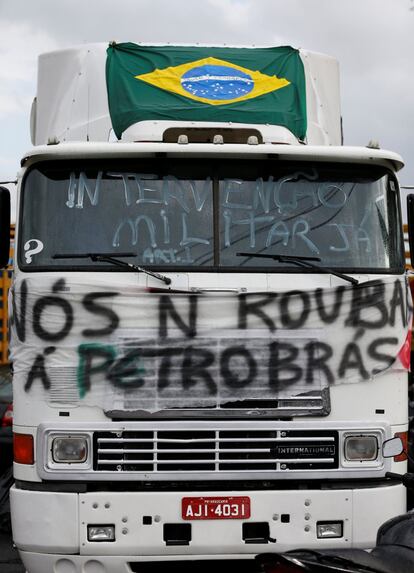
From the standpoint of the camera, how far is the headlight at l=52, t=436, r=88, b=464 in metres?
5.91

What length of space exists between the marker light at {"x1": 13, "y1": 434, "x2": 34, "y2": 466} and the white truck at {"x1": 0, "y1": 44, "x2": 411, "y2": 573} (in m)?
0.01

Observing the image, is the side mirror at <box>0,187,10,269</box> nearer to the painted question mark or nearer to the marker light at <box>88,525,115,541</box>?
the painted question mark

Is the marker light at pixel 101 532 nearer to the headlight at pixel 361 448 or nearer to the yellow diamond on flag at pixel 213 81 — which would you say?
the headlight at pixel 361 448

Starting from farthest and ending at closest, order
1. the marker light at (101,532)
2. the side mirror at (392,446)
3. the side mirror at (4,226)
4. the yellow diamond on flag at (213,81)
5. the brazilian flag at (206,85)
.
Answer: the yellow diamond on flag at (213,81) → the brazilian flag at (206,85) → the side mirror at (4,226) → the marker light at (101,532) → the side mirror at (392,446)

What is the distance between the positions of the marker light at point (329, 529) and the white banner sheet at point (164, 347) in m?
0.87

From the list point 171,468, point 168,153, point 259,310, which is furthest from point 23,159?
point 171,468

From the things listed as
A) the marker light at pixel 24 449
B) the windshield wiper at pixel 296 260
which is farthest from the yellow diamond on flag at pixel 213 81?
the marker light at pixel 24 449

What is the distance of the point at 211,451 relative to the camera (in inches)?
233

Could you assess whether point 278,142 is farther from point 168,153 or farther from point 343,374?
point 343,374

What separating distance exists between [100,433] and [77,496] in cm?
42

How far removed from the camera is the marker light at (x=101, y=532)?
19.3 feet

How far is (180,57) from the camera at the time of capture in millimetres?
7562

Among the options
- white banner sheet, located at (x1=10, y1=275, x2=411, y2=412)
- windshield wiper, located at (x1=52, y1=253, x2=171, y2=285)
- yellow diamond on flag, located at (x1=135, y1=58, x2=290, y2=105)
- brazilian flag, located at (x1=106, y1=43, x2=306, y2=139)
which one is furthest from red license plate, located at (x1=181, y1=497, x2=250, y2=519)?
yellow diamond on flag, located at (x1=135, y1=58, x2=290, y2=105)

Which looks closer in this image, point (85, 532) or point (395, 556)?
point (395, 556)
